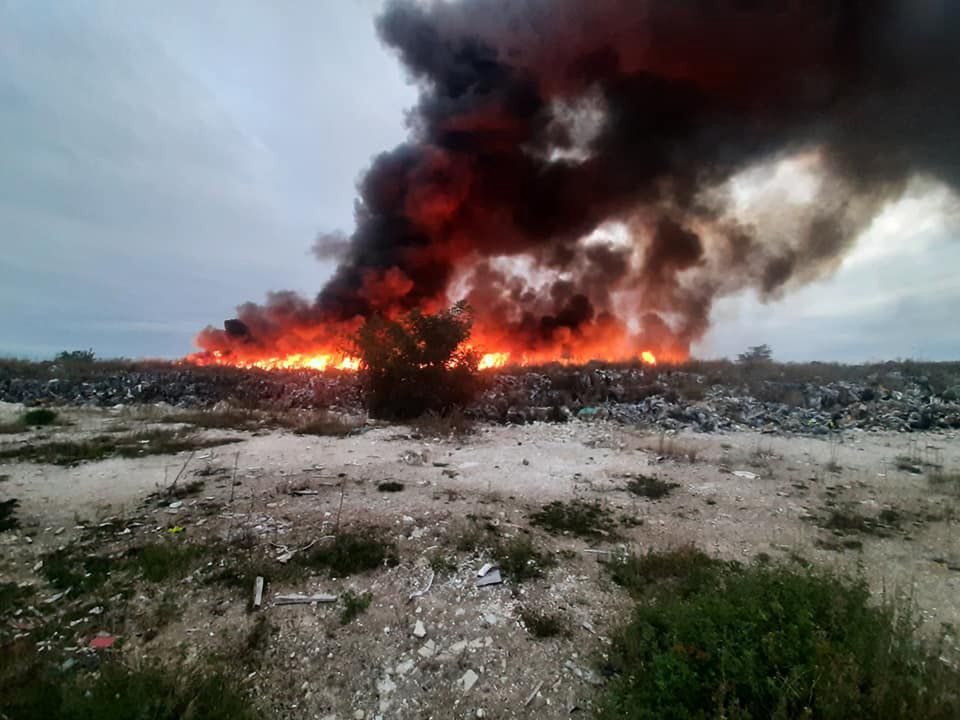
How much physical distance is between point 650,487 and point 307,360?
69.0 feet

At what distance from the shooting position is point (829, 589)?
366 cm

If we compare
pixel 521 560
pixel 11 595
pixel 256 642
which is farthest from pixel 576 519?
pixel 11 595

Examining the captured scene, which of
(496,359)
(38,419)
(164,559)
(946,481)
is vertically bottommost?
(164,559)

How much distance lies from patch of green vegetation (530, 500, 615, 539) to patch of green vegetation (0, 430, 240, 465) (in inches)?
320

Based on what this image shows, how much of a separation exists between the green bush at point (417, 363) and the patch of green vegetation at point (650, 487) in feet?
25.7

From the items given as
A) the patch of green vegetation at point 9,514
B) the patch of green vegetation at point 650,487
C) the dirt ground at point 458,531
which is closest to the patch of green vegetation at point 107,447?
the dirt ground at point 458,531

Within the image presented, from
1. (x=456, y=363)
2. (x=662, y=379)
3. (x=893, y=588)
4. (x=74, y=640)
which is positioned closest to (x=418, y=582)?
(x=74, y=640)

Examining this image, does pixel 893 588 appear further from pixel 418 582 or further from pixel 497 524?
pixel 418 582

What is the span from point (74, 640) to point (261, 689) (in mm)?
1793

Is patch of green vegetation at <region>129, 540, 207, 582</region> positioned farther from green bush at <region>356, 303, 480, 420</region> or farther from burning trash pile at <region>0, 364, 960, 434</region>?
burning trash pile at <region>0, 364, 960, 434</region>

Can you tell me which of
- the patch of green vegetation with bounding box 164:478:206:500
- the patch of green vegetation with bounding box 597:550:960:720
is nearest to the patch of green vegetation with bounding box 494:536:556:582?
the patch of green vegetation with bounding box 597:550:960:720

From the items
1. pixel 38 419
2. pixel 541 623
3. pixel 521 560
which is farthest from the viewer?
pixel 38 419

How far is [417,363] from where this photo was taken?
601 inches

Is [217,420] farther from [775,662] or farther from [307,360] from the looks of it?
[775,662]
